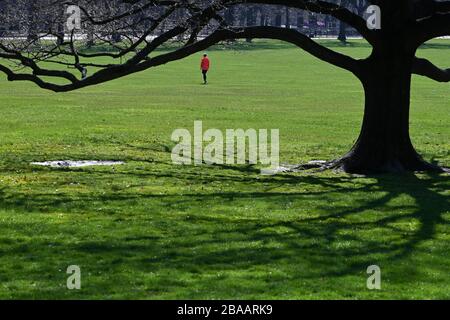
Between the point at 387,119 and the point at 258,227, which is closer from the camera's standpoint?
the point at 258,227

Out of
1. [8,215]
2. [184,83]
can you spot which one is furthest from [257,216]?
[184,83]

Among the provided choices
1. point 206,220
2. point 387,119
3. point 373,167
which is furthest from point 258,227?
point 387,119

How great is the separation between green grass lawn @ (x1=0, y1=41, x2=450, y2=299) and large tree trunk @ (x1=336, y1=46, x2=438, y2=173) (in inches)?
32.4

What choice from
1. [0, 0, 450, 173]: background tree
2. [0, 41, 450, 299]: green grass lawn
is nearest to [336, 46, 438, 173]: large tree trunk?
[0, 0, 450, 173]: background tree

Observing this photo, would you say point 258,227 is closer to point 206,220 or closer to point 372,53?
point 206,220

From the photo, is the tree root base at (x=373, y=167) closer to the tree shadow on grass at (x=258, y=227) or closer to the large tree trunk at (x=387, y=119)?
the large tree trunk at (x=387, y=119)

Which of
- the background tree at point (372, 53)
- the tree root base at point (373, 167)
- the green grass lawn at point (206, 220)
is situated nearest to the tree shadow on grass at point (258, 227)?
the green grass lawn at point (206, 220)

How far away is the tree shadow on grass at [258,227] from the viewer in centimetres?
1236

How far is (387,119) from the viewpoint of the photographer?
21125mm

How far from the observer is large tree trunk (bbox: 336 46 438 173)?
21109 millimetres

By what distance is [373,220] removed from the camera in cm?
1574

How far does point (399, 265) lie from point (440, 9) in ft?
33.8

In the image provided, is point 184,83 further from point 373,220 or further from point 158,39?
point 373,220

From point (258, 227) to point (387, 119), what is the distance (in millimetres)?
6934
